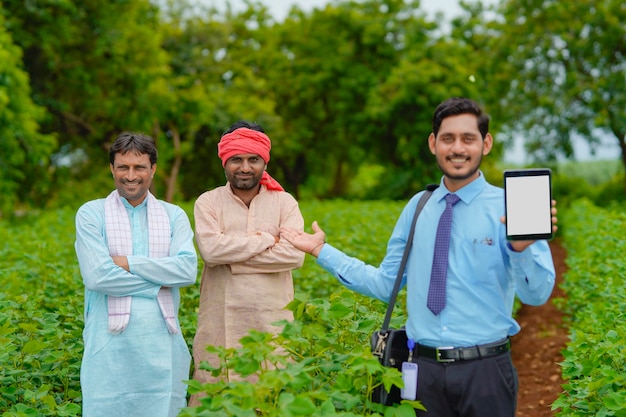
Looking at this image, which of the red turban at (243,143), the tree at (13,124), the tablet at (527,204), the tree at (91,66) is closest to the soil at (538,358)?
the red turban at (243,143)

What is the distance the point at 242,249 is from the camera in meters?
4.59

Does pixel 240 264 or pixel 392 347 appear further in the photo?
pixel 240 264

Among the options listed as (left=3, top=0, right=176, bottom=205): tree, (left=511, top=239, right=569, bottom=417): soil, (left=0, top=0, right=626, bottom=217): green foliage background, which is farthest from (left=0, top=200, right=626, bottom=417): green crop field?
(left=3, top=0, right=176, bottom=205): tree

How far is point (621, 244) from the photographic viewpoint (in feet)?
25.9

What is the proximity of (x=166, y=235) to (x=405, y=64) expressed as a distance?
30.3 m

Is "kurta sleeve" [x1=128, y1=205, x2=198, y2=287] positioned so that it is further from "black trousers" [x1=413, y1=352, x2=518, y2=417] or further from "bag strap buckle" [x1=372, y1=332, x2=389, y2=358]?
"black trousers" [x1=413, y1=352, x2=518, y2=417]

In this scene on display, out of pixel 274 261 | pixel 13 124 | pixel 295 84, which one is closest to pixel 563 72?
pixel 295 84

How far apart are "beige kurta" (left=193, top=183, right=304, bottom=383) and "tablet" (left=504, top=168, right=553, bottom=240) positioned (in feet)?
6.18

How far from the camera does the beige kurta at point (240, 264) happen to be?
4.62 m

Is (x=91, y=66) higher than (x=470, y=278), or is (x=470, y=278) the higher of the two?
(x=91, y=66)

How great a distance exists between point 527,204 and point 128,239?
7.31 feet

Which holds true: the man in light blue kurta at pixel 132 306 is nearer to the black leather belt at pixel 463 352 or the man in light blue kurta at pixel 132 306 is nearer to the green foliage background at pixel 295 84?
the black leather belt at pixel 463 352

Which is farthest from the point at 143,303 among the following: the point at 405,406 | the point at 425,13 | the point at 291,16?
the point at 291,16

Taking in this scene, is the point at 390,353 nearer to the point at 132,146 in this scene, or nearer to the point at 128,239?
the point at 128,239
